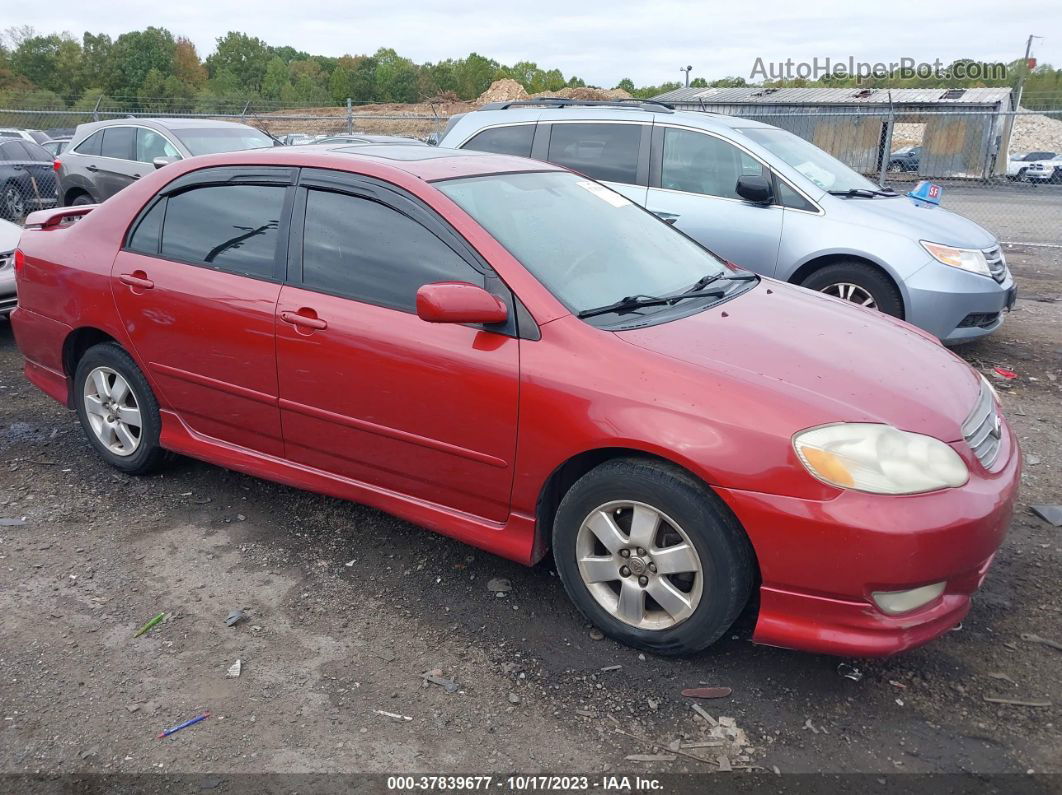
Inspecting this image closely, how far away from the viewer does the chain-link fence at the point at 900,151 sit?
46.1ft

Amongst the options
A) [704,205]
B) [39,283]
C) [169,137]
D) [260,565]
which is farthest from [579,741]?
[169,137]

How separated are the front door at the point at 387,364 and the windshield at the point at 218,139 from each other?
763cm

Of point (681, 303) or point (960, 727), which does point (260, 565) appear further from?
point (960, 727)

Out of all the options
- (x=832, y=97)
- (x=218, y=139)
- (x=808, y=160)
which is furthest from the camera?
(x=832, y=97)

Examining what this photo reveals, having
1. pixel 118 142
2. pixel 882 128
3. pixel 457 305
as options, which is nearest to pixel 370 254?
pixel 457 305

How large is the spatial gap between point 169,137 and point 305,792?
9750mm

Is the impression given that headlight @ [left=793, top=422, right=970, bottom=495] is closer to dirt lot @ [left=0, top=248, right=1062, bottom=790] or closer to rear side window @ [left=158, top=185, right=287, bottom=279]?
dirt lot @ [left=0, top=248, right=1062, bottom=790]

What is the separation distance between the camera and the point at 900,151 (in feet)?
104

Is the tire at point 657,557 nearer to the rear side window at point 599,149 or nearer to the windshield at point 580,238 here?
the windshield at point 580,238

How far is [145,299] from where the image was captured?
406 cm

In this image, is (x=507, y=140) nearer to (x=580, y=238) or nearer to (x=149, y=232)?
(x=149, y=232)

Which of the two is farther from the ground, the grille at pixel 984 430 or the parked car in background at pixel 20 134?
the parked car in background at pixel 20 134

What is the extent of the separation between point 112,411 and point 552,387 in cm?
264

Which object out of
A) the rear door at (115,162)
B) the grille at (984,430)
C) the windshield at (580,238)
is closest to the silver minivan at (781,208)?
the windshield at (580,238)
